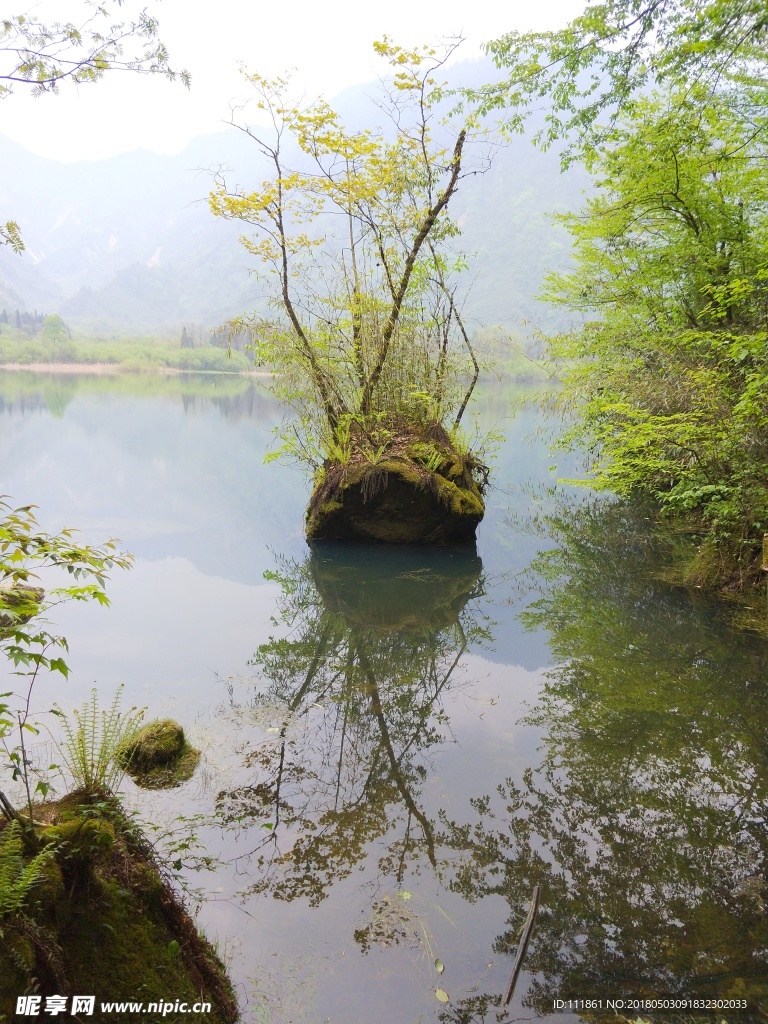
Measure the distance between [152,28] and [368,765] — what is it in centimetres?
469

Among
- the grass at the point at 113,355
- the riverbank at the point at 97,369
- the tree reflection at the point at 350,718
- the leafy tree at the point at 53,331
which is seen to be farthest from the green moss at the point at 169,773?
the leafy tree at the point at 53,331

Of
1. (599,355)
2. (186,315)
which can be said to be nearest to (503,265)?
(186,315)

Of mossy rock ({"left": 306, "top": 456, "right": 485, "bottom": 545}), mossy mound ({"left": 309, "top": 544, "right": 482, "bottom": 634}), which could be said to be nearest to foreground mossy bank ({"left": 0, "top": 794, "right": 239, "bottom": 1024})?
mossy mound ({"left": 309, "top": 544, "right": 482, "bottom": 634})

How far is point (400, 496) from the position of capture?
404 inches

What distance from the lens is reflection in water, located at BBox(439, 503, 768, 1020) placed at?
2951 millimetres

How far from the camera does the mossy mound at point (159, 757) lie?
4254 millimetres

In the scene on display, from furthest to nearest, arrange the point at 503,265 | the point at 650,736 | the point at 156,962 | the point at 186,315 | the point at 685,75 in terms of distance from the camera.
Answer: the point at 186,315 → the point at 503,265 → the point at 685,75 → the point at 650,736 → the point at 156,962

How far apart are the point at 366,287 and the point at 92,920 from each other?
996cm

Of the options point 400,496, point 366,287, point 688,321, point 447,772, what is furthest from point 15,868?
point 688,321

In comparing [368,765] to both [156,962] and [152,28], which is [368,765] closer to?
[156,962]

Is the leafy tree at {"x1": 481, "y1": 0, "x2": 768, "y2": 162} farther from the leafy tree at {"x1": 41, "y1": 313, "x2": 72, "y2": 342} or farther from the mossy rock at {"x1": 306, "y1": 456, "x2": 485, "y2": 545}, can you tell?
the leafy tree at {"x1": 41, "y1": 313, "x2": 72, "y2": 342}

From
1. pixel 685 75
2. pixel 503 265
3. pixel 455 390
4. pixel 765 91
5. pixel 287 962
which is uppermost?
pixel 503 265

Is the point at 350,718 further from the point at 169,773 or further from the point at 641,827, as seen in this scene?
the point at 641,827

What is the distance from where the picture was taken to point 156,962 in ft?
7.54
